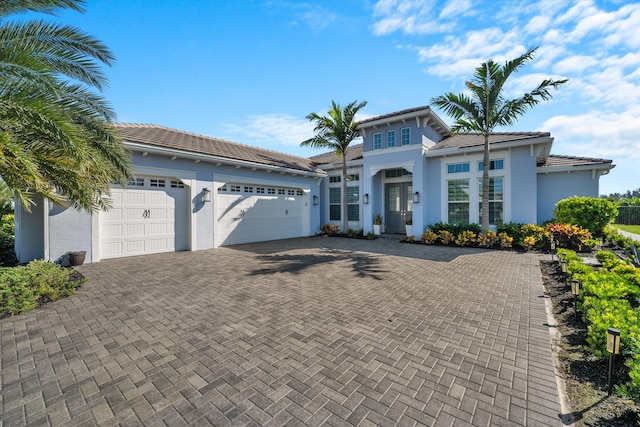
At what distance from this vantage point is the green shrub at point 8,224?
12.8 meters

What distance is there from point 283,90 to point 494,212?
426 inches

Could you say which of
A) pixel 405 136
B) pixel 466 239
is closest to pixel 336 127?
pixel 405 136

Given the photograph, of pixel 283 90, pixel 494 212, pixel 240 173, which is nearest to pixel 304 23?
pixel 283 90

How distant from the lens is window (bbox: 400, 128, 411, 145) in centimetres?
1379

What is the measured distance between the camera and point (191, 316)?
4379 millimetres

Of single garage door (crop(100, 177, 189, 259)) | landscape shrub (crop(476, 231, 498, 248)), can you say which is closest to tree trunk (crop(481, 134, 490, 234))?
landscape shrub (crop(476, 231, 498, 248))

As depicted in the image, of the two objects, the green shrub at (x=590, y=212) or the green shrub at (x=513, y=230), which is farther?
the green shrub at (x=513, y=230)

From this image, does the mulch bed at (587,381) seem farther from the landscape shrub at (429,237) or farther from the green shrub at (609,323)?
the landscape shrub at (429,237)

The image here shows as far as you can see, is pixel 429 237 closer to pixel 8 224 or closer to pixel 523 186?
pixel 523 186

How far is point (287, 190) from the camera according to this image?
14.8m

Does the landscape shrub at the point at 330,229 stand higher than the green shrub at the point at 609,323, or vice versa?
the landscape shrub at the point at 330,229

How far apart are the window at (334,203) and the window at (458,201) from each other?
6.49 meters

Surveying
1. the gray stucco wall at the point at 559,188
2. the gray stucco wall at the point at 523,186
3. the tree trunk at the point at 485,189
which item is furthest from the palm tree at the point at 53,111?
the gray stucco wall at the point at 559,188

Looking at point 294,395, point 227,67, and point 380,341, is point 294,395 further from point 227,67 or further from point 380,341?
point 227,67
